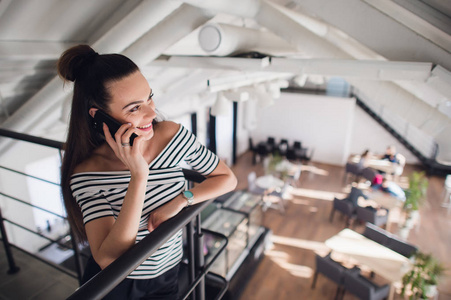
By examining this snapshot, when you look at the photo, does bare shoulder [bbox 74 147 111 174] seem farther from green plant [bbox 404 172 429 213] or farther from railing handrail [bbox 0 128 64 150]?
green plant [bbox 404 172 429 213]

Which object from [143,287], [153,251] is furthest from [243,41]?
[153,251]

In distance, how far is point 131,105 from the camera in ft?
3.25

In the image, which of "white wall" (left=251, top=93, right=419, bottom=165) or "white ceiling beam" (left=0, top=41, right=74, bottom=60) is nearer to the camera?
"white ceiling beam" (left=0, top=41, right=74, bottom=60)

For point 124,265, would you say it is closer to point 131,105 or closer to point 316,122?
point 131,105

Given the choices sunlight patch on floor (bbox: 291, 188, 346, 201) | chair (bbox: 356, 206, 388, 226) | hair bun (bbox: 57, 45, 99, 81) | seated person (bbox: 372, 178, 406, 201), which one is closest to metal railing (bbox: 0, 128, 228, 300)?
hair bun (bbox: 57, 45, 99, 81)

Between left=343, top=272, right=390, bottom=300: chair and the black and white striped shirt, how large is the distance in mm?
4069

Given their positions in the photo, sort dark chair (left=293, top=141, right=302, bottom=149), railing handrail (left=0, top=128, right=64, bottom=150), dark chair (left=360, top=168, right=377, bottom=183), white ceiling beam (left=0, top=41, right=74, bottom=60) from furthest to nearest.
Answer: dark chair (left=293, top=141, right=302, bottom=149) → dark chair (left=360, top=168, right=377, bottom=183) → white ceiling beam (left=0, top=41, right=74, bottom=60) → railing handrail (left=0, top=128, right=64, bottom=150)

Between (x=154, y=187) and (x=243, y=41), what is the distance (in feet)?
7.30

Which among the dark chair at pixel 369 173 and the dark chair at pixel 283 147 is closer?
the dark chair at pixel 369 173

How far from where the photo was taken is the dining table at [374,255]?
452 cm

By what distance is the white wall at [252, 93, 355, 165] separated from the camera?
10.6 metres

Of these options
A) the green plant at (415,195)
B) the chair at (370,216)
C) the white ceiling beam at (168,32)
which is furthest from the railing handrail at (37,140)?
the green plant at (415,195)

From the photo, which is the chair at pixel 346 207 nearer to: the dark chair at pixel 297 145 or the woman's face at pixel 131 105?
the dark chair at pixel 297 145

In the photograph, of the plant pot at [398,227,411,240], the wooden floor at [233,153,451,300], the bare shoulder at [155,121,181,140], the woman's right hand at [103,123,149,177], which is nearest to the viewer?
the woman's right hand at [103,123,149,177]
